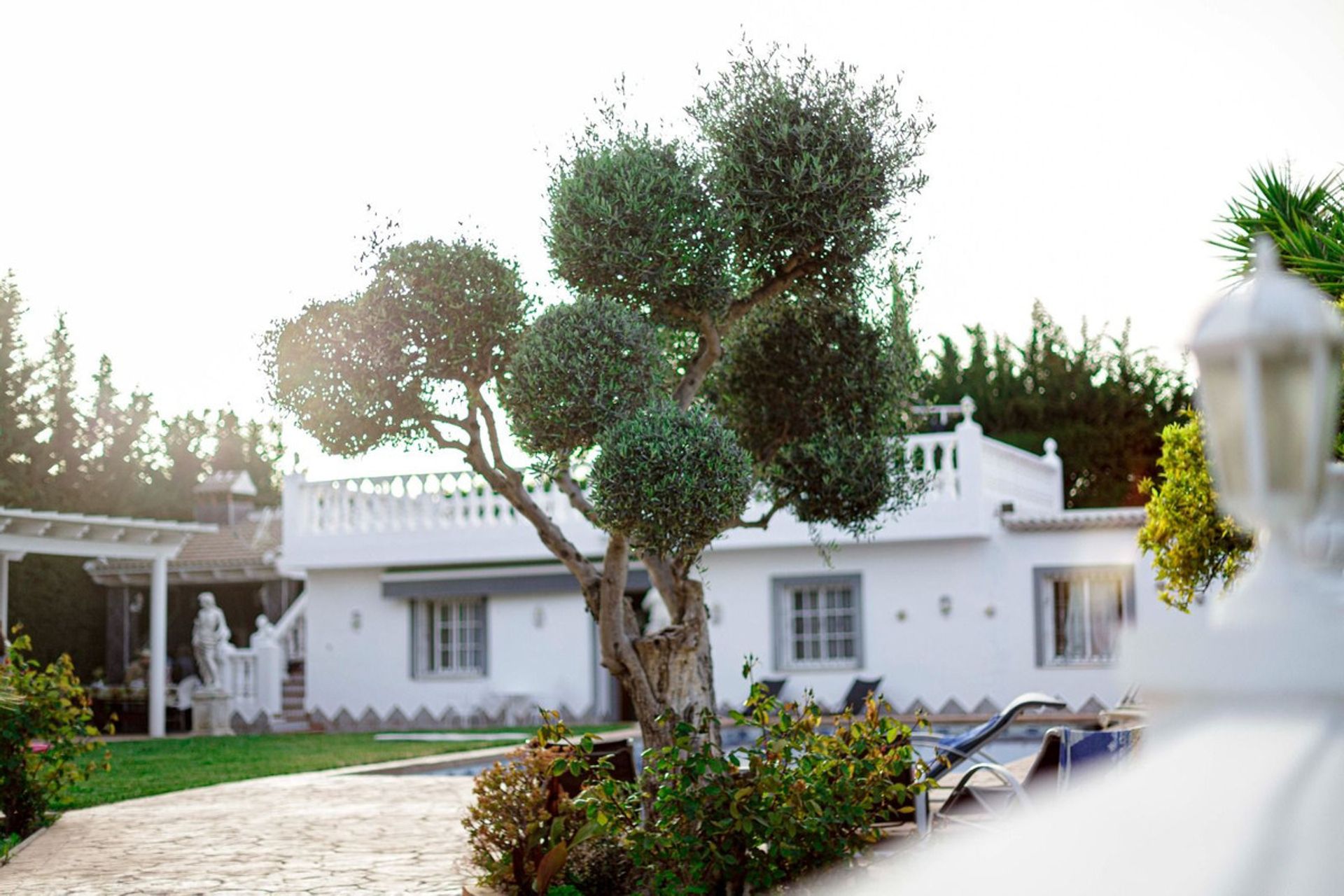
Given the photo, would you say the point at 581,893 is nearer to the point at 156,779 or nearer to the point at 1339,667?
the point at 1339,667

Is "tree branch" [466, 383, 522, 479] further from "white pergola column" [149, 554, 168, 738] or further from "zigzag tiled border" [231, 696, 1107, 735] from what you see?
"white pergola column" [149, 554, 168, 738]

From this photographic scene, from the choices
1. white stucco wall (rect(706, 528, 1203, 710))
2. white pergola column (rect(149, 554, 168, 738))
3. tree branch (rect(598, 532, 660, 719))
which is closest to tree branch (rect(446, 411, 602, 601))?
tree branch (rect(598, 532, 660, 719))

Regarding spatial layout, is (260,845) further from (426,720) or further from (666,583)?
(426,720)

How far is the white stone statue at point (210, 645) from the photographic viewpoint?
82.9 feet

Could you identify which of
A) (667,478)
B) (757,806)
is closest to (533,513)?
(667,478)

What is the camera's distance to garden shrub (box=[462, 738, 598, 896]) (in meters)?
6.91

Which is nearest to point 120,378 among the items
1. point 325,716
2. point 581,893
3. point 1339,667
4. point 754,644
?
point 325,716

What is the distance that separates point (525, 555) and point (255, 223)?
646 inches

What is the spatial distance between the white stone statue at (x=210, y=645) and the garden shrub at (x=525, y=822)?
62.8ft

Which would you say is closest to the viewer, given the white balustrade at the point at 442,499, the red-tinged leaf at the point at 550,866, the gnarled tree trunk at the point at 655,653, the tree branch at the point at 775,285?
the red-tinged leaf at the point at 550,866

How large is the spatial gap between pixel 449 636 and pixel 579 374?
19245mm

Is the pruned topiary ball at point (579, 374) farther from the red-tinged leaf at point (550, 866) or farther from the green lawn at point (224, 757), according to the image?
the green lawn at point (224, 757)

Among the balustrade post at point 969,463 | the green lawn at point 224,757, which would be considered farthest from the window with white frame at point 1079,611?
the green lawn at point 224,757

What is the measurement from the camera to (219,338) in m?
8.88
